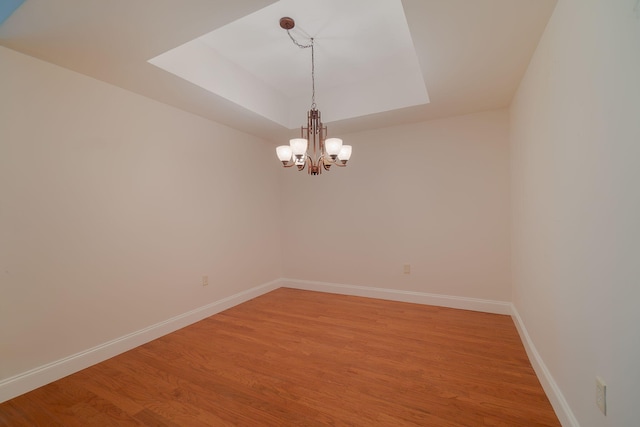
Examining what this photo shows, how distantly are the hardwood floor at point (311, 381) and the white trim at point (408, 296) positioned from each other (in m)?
0.19

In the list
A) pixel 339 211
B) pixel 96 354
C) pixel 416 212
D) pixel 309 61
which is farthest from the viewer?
pixel 339 211

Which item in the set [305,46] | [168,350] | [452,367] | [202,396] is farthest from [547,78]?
[168,350]

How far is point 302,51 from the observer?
257 cm

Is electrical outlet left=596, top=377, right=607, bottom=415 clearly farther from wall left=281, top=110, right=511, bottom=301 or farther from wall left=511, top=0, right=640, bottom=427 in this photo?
wall left=281, top=110, right=511, bottom=301

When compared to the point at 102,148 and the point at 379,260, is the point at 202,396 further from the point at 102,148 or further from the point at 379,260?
the point at 379,260

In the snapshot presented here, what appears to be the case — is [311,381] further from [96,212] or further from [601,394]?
[96,212]

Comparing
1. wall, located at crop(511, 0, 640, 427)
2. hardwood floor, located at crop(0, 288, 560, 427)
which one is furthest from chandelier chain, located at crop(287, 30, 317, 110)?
hardwood floor, located at crop(0, 288, 560, 427)

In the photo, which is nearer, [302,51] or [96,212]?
[96,212]

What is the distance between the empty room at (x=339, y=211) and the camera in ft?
4.12

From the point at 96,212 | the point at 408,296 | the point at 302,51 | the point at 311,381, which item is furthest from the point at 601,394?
the point at 96,212

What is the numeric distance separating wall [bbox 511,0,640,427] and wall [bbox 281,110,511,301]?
1.17 m

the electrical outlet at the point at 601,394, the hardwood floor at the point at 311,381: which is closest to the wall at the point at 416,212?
the hardwood floor at the point at 311,381

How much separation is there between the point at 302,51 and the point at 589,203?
8.04 ft

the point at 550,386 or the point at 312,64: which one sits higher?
the point at 312,64
